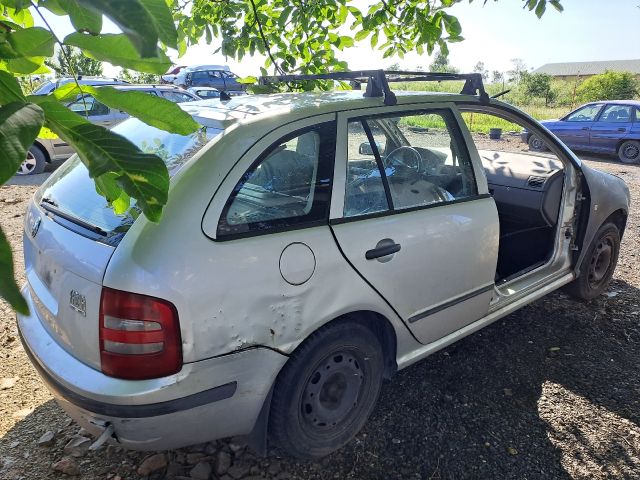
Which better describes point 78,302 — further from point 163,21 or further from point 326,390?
point 163,21

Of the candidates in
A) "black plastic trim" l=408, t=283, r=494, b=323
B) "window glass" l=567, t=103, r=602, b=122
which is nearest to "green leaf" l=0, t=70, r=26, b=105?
"black plastic trim" l=408, t=283, r=494, b=323

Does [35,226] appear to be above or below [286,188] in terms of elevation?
below

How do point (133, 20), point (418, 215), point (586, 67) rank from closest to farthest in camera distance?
point (133, 20) → point (418, 215) → point (586, 67)

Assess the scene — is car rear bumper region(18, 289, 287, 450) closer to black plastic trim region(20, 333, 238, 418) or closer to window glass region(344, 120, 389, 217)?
black plastic trim region(20, 333, 238, 418)

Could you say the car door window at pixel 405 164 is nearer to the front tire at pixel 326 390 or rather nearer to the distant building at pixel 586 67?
the front tire at pixel 326 390

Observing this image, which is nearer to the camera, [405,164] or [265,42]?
[405,164]

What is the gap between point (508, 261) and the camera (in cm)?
394

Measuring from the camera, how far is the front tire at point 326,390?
2.14 meters

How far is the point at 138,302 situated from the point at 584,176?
326 cm

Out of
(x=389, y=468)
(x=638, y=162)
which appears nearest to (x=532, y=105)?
(x=638, y=162)

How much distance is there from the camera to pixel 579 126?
1276 cm

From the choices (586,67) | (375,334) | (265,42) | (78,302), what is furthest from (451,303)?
(586,67)

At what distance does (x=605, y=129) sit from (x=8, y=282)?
46.2 ft

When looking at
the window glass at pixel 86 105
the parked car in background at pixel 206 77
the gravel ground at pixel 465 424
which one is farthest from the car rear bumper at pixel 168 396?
the parked car in background at pixel 206 77
